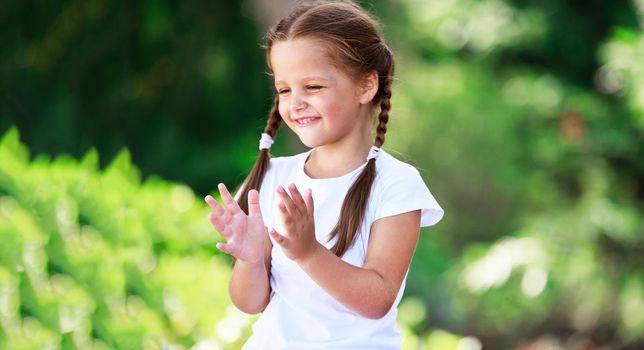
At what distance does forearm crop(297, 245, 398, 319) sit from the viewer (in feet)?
6.20

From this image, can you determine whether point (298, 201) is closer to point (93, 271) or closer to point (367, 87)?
point (367, 87)

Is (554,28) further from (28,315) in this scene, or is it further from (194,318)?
(28,315)

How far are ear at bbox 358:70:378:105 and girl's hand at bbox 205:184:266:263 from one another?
321 mm

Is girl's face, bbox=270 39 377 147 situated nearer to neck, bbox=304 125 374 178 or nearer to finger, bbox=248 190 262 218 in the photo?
neck, bbox=304 125 374 178

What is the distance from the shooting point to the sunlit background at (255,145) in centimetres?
346

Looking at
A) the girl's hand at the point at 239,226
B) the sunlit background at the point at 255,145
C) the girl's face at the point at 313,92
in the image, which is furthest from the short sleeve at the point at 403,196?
the sunlit background at the point at 255,145

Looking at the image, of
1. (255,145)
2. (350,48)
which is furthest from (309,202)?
(255,145)

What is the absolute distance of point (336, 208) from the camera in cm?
207

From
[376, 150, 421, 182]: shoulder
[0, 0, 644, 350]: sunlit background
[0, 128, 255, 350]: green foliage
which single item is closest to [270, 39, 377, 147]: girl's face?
[376, 150, 421, 182]: shoulder

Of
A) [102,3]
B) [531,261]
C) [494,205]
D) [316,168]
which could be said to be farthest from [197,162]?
[316,168]

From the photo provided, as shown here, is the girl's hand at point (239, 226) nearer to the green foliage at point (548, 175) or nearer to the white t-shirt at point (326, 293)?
the white t-shirt at point (326, 293)

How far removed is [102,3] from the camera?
6.57 m

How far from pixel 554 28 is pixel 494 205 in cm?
424

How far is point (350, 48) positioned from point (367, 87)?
0.11 m
